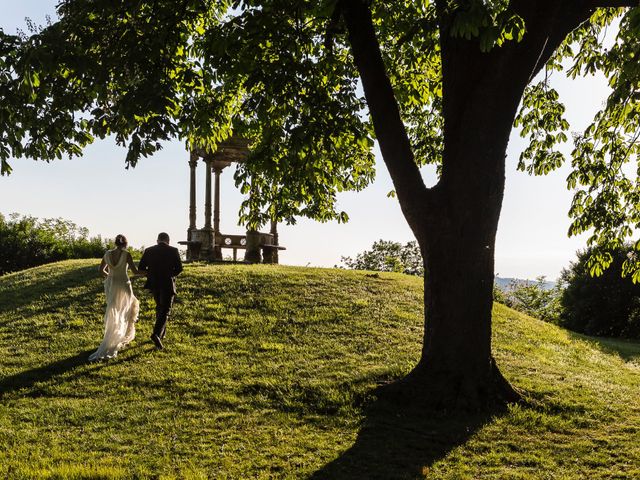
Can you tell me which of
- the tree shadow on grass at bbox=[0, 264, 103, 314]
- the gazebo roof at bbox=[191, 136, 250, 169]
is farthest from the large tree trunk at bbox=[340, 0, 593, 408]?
the gazebo roof at bbox=[191, 136, 250, 169]

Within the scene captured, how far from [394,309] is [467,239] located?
7457 mm

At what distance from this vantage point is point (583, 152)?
1288cm

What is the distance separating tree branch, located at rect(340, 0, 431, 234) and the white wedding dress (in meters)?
5.88

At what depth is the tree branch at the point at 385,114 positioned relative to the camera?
869 centimetres

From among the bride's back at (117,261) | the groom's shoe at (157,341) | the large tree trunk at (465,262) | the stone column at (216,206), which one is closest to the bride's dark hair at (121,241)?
the bride's back at (117,261)

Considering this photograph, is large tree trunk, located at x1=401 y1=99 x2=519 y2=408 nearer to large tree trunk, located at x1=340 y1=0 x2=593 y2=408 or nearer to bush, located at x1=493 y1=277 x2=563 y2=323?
large tree trunk, located at x1=340 y1=0 x2=593 y2=408

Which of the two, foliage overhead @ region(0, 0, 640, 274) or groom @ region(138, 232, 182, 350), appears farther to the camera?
groom @ region(138, 232, 182, 350)

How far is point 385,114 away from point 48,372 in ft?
25.2

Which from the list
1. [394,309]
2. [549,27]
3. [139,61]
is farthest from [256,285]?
[549,27]

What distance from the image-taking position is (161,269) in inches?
468

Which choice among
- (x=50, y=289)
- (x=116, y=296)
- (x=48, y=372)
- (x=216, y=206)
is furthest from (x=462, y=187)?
(x=216, y=206)

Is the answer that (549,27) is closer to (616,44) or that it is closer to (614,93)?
(614,93)

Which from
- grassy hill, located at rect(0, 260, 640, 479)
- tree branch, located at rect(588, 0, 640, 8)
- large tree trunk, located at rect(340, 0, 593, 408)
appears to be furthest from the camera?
tree branch, located at rect(588, 0, 640, 8)

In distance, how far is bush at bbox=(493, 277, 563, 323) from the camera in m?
31.3
